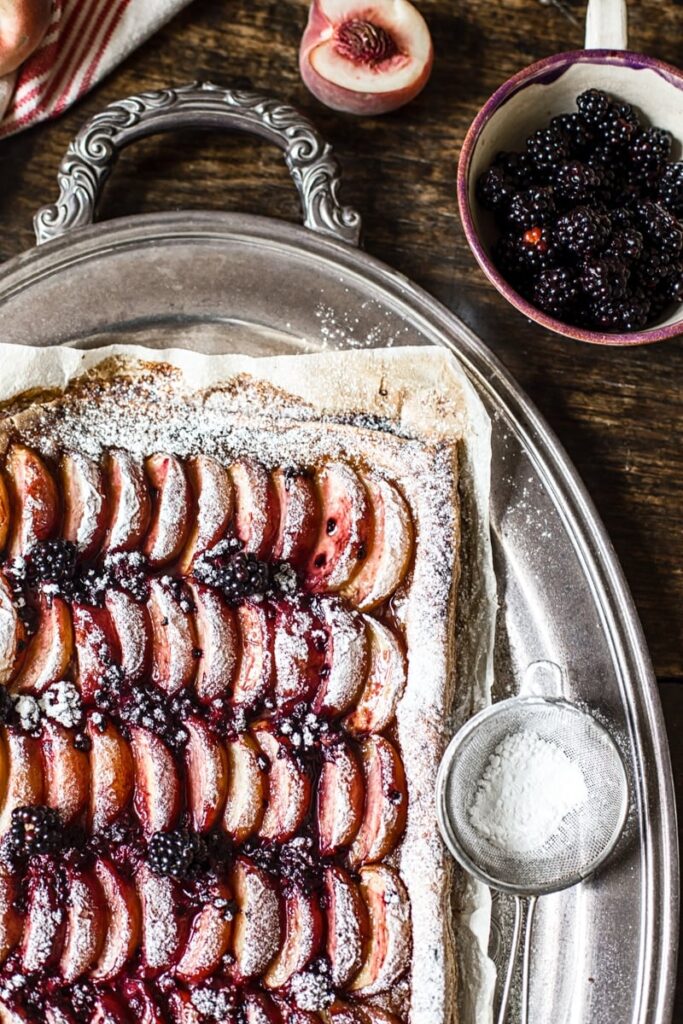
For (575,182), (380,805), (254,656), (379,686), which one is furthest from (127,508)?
Answer: (575,182)

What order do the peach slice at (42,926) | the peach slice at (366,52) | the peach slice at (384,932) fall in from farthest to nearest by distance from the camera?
the peach slice at (366,52)
the peach slice at (384,932)
the peach slice at (42,926)

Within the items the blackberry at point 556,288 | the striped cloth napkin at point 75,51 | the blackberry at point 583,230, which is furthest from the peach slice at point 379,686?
the striped cloth napkin at point 75,51

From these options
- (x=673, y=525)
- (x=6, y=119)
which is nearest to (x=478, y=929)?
(x=673, y=525)

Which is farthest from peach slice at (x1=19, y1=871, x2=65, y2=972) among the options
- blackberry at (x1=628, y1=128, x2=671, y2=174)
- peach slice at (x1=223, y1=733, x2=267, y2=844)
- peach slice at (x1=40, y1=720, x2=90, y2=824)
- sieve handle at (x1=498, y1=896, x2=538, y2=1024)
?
blackberry at (x1=628, y1=128, x2=671, y2=174)

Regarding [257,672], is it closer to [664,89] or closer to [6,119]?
[6,119]

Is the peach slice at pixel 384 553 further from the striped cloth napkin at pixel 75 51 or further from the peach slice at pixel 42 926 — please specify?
the striped cloth napkin at pixel 75 51

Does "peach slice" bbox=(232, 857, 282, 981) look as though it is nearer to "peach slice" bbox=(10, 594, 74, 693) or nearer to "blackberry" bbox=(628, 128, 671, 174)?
"peach slice" bbox=(10, 594, 74, 693)
